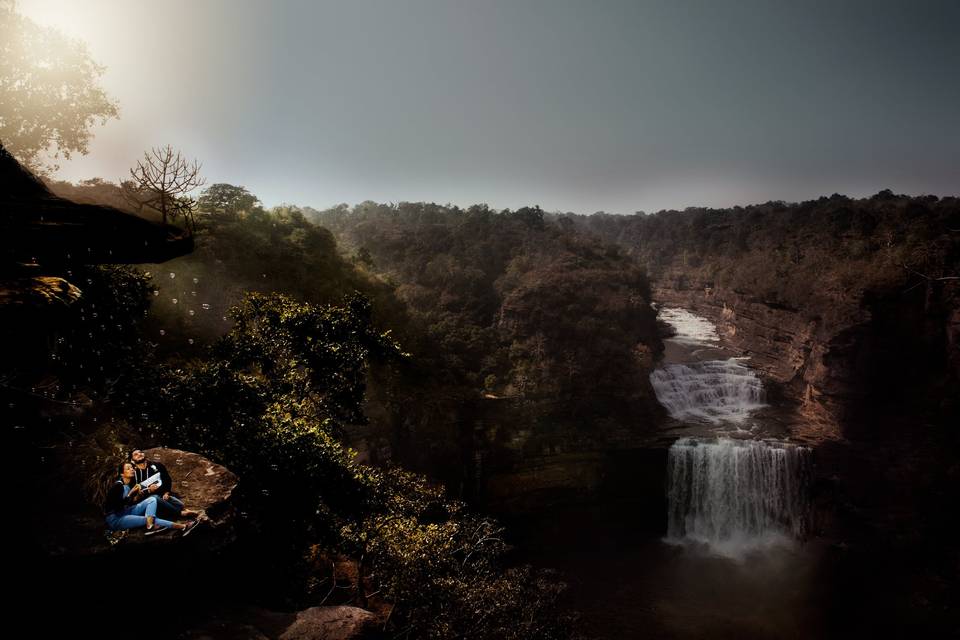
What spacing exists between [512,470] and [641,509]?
906 centimetres

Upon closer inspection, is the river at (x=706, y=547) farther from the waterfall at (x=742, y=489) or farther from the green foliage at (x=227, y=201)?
the green foliage at (x=227, y=201)

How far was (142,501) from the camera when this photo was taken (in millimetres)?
7828

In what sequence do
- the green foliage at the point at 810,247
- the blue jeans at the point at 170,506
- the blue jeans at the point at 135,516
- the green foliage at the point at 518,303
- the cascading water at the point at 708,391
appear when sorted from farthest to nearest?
the cascading water at the point at 708,391 < the green foliage at the point at 810,247 < the green foliage at the point at 518,303 < the blue jeans at the point at 170,506 < the blue jeans at the point at 135,516

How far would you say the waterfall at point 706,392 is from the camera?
1329 inches

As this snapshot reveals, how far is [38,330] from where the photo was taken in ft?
19.8

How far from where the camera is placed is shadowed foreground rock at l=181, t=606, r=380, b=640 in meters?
8.51

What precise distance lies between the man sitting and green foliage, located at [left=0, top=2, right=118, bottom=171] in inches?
601

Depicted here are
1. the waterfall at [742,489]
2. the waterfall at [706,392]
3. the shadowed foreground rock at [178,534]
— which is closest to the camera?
the shadowed foreground rock at [178,534]

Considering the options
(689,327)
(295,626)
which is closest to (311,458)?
(295,626)

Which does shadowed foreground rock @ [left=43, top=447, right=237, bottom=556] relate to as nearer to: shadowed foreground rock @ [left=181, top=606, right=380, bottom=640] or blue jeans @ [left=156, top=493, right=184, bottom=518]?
blue jeans @ [left=156, top=493, right=184, bottom=518]

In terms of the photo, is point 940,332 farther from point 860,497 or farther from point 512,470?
point 512,470

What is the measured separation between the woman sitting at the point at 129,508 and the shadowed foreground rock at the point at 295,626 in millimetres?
2305

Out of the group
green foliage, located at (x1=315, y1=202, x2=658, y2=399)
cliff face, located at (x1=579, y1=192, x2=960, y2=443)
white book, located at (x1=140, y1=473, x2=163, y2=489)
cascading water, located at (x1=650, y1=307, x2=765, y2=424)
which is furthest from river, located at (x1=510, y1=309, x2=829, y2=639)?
white book, located at (x1=140, y1=473, x2=163, y2=489)

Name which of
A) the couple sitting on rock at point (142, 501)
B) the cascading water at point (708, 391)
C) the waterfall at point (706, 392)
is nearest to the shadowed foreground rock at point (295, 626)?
the couple sitting on rock at point (142, 501)
